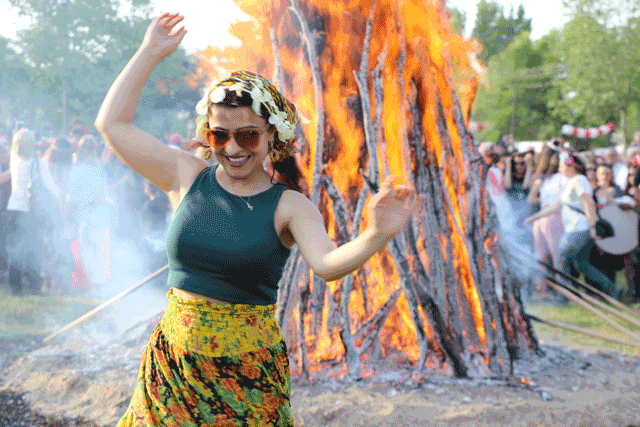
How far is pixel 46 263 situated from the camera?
761cm

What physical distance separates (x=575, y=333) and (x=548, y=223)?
2183 millimetres

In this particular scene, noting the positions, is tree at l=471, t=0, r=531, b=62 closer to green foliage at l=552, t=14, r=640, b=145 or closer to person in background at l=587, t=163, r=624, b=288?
green foliage at l=552, t=14, r=640, b=145

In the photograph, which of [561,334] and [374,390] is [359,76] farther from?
[561,334]

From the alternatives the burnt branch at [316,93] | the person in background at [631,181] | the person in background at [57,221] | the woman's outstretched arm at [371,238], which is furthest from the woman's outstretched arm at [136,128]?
the person in background at [631,181]

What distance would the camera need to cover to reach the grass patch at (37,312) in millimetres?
5603

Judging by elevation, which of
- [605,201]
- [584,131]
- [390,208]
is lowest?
[605,201]

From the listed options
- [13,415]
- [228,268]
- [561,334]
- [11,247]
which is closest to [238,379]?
[228,268]

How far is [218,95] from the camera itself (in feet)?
6.34

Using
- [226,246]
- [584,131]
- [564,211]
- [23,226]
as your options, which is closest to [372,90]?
[226,246]

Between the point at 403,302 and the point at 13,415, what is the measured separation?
2.77 metres

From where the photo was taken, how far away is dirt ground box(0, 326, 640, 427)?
3.60 metres

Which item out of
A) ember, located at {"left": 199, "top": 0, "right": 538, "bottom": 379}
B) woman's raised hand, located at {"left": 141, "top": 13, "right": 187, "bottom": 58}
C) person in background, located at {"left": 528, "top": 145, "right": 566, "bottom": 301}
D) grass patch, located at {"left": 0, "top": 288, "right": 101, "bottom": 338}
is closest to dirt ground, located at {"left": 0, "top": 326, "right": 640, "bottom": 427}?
ember, located at {"left": 199, "top": 0, "right": 538, "bottom": 379}

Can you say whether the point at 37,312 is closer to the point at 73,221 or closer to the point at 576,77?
the point at 73,221

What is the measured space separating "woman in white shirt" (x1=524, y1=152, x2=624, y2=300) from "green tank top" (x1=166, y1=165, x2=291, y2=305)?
20.2ft
